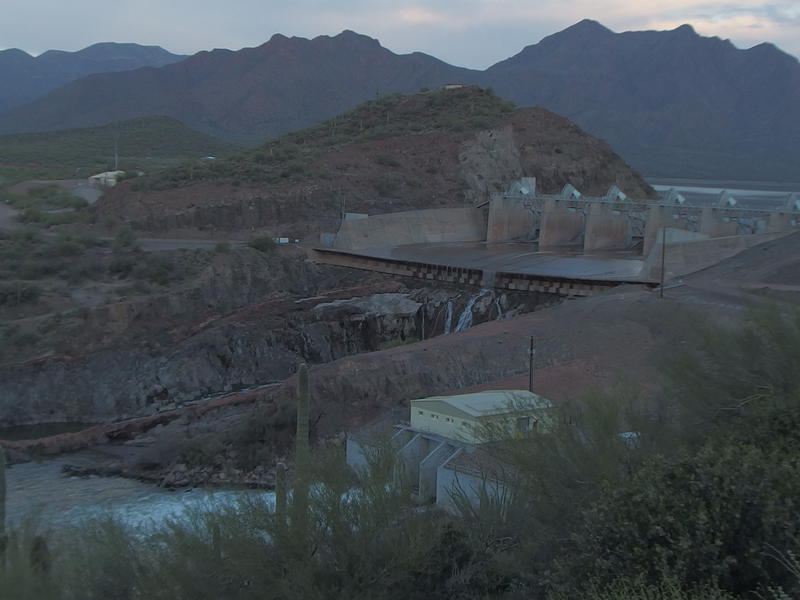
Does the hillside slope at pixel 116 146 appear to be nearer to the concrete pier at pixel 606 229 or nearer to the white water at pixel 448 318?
the concrete pier at pixel 606 229

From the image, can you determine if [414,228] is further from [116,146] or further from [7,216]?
[116,146]

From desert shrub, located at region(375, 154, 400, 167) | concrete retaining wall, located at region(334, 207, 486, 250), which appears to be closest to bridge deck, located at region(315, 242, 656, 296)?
concrete retaining wall, located at region(334, 207, 486, 250)

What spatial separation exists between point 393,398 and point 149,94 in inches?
5123

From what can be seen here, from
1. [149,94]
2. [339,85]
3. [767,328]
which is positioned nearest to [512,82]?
[339,85]

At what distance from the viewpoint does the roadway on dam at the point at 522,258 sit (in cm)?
4415

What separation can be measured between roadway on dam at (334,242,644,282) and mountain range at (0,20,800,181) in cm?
7528

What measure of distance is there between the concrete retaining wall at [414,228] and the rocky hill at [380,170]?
2.31 m

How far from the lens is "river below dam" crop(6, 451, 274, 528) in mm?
21594

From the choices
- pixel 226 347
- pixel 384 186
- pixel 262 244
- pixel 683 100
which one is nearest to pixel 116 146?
pixel 384 186

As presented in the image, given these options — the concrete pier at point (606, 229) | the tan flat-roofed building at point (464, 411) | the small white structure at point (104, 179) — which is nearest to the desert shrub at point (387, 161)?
the concrete pier at point (606, 229)

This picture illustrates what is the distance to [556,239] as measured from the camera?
5359cm

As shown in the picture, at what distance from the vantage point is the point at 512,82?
155m

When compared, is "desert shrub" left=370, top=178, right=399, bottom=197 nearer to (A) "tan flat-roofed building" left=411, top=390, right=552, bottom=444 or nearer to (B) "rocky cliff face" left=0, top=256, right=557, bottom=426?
(B) "rocky cliff face" left=0, top=256, right=557, bottom=426

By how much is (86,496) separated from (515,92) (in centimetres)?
13396
